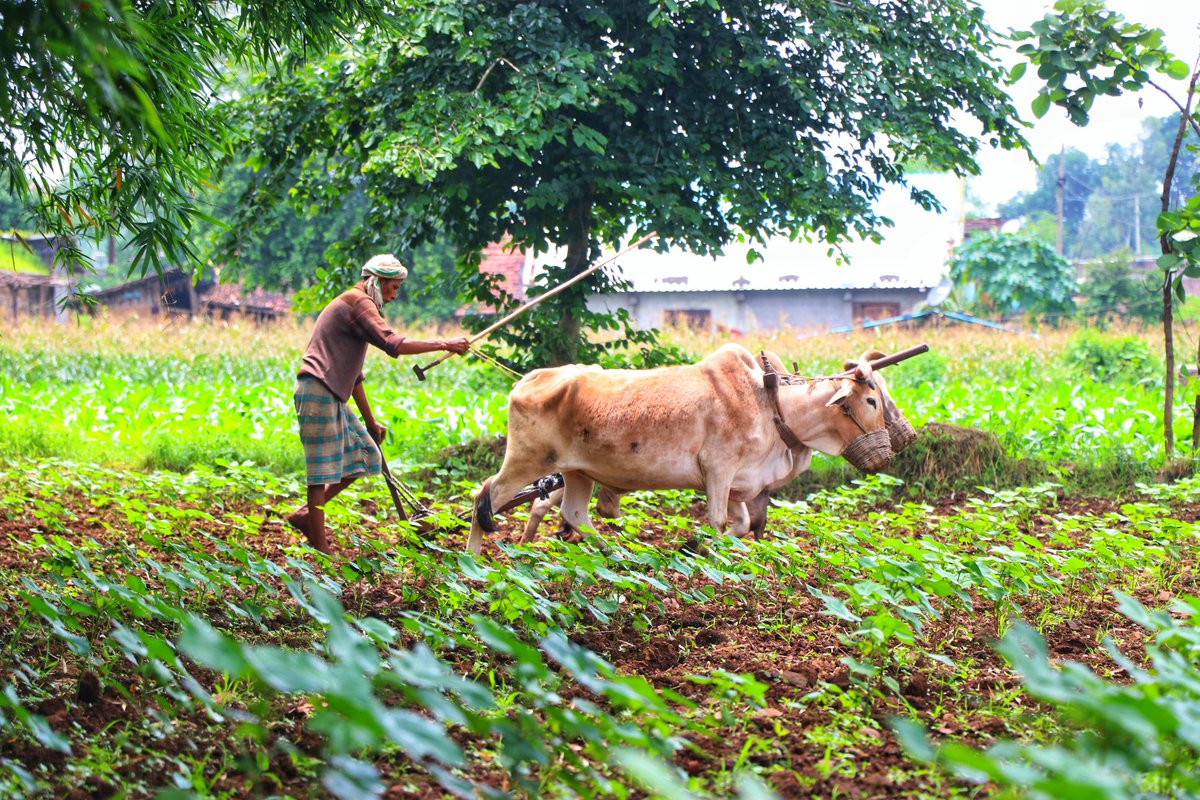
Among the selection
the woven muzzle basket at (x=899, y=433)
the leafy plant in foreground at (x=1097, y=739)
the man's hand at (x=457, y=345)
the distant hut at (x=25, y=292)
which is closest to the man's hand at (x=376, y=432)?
the man's hand at (x=457, y=345)

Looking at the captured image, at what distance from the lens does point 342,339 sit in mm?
6586

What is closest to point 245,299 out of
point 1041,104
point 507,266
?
point 507,266

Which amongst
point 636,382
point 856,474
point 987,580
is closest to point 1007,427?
point 856,474

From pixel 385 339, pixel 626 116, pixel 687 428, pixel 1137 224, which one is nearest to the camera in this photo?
pixel 385 339

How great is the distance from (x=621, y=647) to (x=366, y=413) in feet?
9.99

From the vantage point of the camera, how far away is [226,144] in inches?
229

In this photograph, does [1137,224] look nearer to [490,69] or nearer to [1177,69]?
[1177,69]

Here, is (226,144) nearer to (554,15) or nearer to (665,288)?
(554,15)

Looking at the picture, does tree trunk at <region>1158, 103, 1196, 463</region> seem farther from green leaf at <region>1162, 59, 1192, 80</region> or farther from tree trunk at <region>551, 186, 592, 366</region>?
tree trunk at <region>551, 186, 592, 366</region>

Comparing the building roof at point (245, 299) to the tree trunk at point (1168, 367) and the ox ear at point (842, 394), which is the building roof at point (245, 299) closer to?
the tree trunk at point (1168, 367)

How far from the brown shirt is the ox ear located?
2.48 metres

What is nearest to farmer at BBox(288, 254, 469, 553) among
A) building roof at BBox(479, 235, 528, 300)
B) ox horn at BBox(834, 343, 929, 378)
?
ox horn at BBox(834, 343, 929, 378)

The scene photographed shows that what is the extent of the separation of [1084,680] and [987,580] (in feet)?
7.56

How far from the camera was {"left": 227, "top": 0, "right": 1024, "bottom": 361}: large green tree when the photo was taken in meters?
8.87
